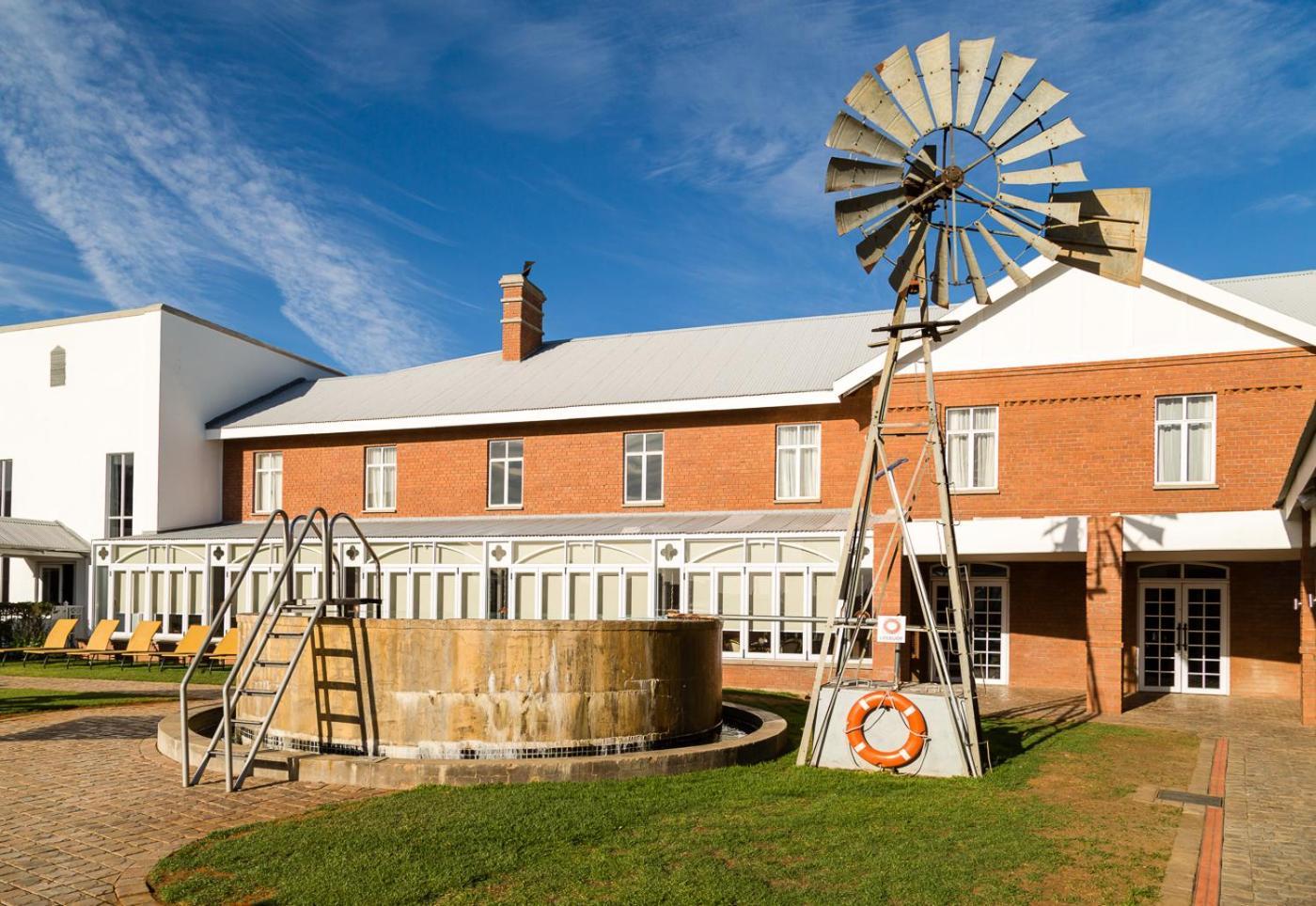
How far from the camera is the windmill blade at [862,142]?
10969 millimetres

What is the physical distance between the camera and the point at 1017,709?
16.4m

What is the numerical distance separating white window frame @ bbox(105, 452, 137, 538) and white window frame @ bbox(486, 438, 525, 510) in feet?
33.0

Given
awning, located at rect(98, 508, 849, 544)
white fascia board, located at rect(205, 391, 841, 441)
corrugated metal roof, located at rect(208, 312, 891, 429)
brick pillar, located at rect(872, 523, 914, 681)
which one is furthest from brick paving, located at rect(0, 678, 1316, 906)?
corrugated metal roof, located at rect(208, 312, 891, 429)

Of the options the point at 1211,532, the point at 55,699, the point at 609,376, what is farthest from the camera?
the point at 609,376

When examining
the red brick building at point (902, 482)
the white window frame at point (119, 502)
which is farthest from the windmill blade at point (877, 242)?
the white window frame at point (119, 502)

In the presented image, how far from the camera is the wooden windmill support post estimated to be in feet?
35.5

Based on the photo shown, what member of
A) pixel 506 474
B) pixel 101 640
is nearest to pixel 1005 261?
pixel 506 474

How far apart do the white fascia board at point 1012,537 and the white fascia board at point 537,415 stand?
12.7 ft

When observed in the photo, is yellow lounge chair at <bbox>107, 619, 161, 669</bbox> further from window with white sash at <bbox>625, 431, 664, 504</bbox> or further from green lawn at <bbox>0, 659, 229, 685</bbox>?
window with white sash at <bbox>625, 431, 664, 504</bbox>

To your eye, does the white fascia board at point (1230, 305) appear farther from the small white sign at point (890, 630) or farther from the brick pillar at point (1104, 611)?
the small white sign at point (890, 630)

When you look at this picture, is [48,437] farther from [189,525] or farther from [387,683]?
[387,683]

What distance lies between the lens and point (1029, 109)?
10.8 metres

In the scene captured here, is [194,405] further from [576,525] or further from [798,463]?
[798,463]

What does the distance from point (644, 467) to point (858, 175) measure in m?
13.1
